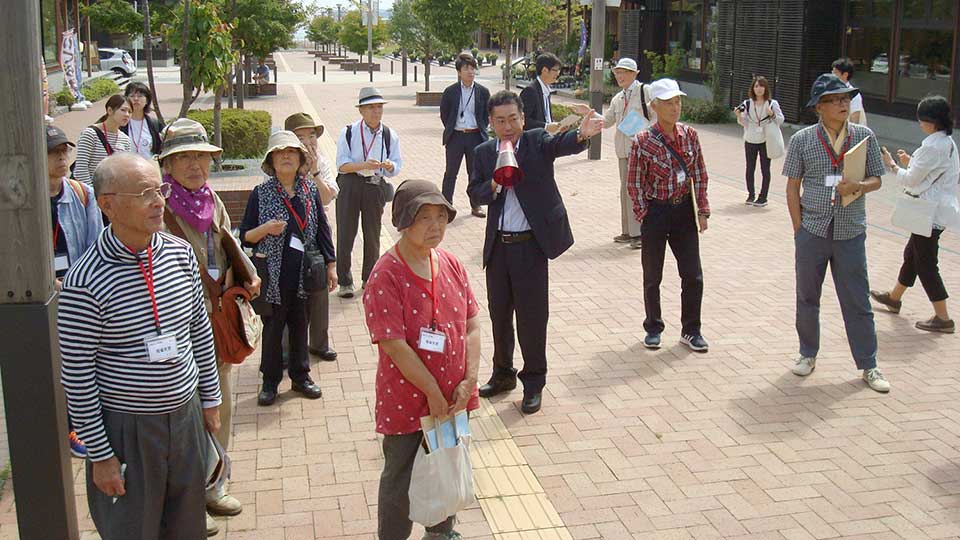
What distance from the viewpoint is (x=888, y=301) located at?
8.59 meters

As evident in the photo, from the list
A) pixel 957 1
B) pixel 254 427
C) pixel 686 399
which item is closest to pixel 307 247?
pixel 254 427

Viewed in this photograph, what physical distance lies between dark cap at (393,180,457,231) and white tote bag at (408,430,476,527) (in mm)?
915

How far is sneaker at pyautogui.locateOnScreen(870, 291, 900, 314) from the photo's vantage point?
8.53m

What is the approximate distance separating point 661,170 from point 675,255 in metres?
0.65

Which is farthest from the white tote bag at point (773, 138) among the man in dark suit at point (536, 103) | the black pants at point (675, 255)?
the black pants at point (675, 255)

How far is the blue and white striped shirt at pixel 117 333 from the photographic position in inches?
137

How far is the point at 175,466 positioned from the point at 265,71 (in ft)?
108

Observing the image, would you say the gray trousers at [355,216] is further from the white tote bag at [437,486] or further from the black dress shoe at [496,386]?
the white tote bag at [437,486]

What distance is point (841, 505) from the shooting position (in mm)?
5133

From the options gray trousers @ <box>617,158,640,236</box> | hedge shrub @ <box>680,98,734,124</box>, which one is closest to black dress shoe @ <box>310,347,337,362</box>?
gray trousers @ <box>617,158,640,236</box>

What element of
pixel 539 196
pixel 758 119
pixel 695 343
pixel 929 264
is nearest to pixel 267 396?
pixel 539 196

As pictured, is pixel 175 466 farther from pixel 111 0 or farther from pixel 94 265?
pixel 111 0

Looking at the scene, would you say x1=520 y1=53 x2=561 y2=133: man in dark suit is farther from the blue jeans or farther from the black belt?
the black belt

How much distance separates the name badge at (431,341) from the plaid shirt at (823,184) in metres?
3.55
